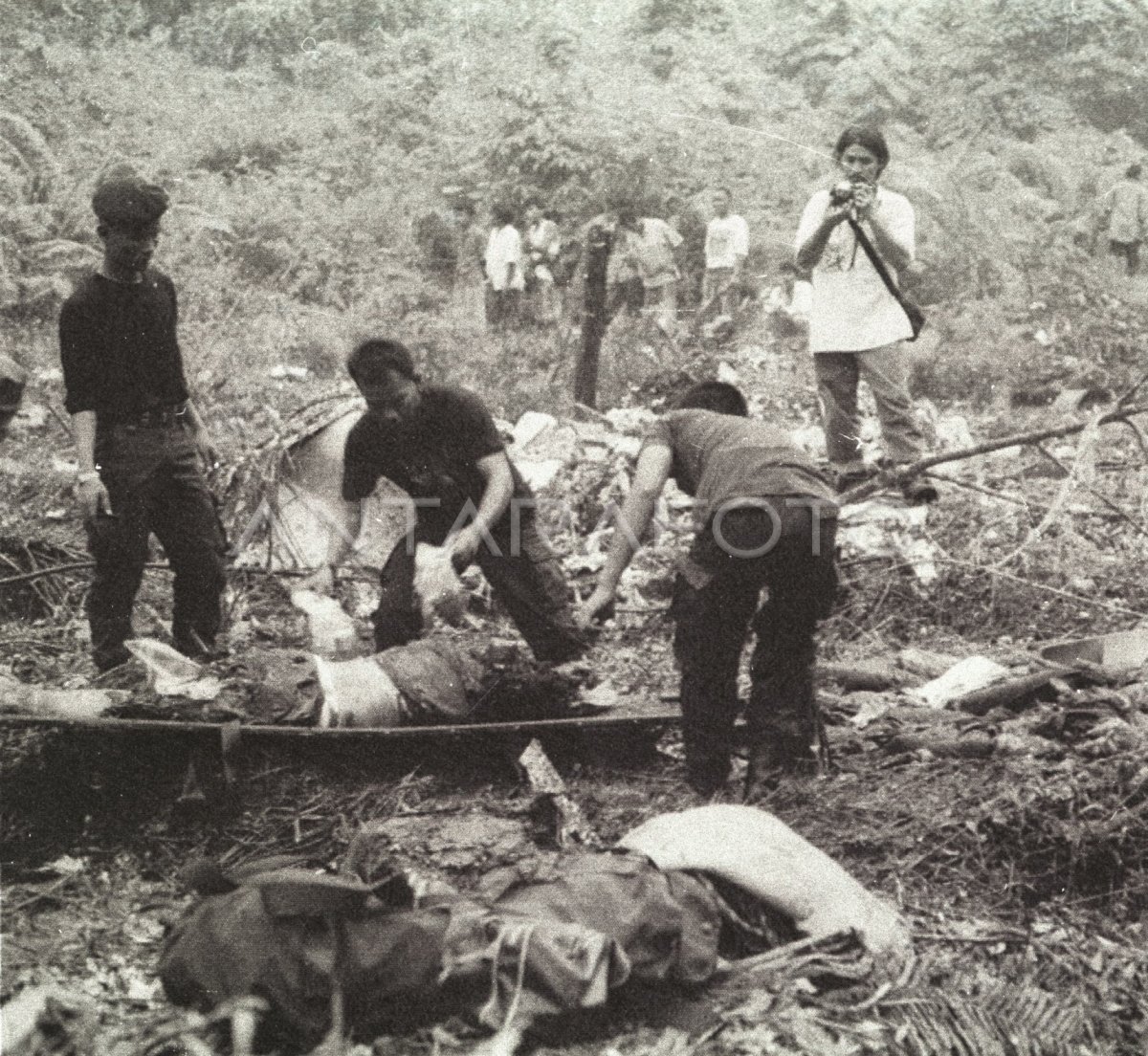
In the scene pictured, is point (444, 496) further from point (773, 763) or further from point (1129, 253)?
point (1129, 253)

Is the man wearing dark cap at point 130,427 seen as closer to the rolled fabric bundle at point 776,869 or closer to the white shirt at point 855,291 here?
the rolled fabric bundle at point 776,869

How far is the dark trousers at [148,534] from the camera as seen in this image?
3.88 m

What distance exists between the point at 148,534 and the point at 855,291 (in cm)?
318

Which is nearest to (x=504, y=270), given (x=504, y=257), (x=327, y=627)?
(x=504, y=257)

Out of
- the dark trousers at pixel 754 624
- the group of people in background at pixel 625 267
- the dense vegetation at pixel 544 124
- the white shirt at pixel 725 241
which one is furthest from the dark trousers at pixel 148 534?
the white shirt at pixel 725 241

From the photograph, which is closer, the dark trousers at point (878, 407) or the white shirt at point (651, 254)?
the dark trousers at point (878, 407)

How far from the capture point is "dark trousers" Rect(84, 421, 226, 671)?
3.88 meters

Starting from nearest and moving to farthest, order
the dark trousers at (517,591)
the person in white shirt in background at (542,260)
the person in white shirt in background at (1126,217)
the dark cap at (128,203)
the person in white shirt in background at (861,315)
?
1. the dark cap at (128,203)
2. the dark trousers at (517,591)
3. the person in white shirt in background at (861,315)
4. the person in white shirt in background at (542,260)
5. the person in white shirt in background at (1126,217)

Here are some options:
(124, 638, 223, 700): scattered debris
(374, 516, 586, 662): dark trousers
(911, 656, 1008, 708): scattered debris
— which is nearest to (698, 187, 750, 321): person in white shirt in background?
(911, 656, 1008, 708): scattered debris

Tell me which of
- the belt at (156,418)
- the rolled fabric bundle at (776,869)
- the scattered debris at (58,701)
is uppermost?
the belt at (156,418)

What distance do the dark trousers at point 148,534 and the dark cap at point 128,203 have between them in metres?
0.67

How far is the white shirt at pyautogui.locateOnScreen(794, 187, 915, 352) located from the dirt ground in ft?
5.47

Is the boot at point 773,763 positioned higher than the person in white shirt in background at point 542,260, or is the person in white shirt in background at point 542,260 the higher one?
the person in white shirt in background at point 542,260

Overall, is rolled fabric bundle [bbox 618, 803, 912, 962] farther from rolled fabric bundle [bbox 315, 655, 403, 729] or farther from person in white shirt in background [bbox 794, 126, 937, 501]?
person in white shirt in background [bbox 794, 126, 937, 501]
